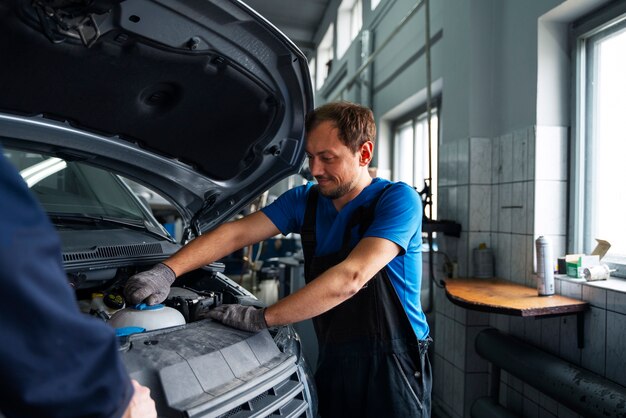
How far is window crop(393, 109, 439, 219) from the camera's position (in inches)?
154

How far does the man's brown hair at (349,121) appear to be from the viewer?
1.50 m

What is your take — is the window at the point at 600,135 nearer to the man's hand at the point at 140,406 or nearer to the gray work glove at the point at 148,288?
the gray work glove at the point at 148,288

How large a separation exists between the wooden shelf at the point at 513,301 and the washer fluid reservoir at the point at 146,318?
1346 mm

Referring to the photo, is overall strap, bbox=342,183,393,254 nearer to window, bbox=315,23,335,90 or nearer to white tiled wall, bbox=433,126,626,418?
white tiled wall, bbox=433,126,626,418

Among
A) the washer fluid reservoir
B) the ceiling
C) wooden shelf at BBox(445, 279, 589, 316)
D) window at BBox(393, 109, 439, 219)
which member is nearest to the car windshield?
the washer fluid reservoir

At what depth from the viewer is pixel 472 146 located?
9.09 feet

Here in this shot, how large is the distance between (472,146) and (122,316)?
2.23 metres

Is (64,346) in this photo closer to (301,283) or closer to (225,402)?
(225,402)

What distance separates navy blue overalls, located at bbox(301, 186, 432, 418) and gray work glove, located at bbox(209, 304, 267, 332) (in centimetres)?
29

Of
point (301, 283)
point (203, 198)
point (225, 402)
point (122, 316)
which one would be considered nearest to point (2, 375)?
point (225, 402)

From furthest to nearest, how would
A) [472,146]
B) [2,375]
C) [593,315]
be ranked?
[472,146] → [593,315] → [2,375]

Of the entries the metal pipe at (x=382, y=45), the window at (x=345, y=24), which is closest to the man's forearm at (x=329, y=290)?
the metal pipe at (x=382, y=45)

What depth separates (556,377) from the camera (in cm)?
195

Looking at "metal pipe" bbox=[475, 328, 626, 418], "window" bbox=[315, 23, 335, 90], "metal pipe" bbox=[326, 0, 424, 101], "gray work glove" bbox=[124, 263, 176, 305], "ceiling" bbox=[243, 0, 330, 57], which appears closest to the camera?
"gray work glove" bbox=[124, 263, 176, 305]
